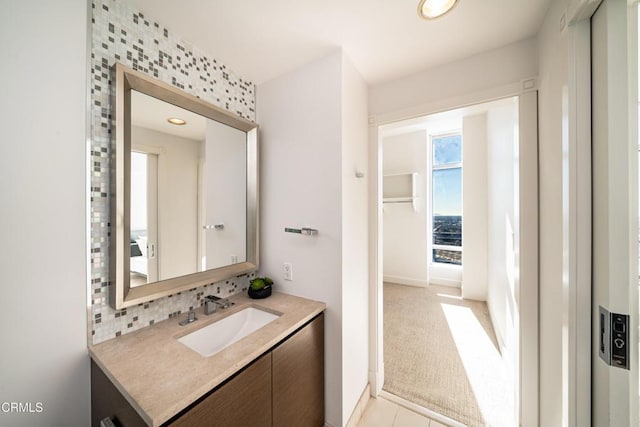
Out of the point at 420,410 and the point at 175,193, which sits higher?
the point at 175,193

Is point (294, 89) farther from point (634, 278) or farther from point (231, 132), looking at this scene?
point (634, 278)

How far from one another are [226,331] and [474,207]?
3.87 metres

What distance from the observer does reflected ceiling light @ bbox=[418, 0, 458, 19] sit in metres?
1.07

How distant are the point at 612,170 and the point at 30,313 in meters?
2.15

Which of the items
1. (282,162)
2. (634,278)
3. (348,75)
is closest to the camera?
(634,278)

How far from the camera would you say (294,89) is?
1554mm

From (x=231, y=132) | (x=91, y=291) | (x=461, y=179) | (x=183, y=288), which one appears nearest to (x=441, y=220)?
(x=461, y=179)

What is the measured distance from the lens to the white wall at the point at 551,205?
1.00 meters

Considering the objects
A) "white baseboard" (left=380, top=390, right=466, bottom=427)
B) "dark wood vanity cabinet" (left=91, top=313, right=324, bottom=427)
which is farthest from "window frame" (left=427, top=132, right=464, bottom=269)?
"dark wood vanity cabinet" (left=91, top=313, right=324, bottom=427)

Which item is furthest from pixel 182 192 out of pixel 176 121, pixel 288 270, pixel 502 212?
pixel 502 212

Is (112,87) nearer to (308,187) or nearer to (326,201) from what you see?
(308,187)

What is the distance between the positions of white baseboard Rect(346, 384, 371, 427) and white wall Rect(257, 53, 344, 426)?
15 centimetres

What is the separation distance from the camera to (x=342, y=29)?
123 centimetres

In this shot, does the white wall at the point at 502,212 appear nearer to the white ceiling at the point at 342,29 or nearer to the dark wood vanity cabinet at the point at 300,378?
the white ceiling at the point at 342,29
